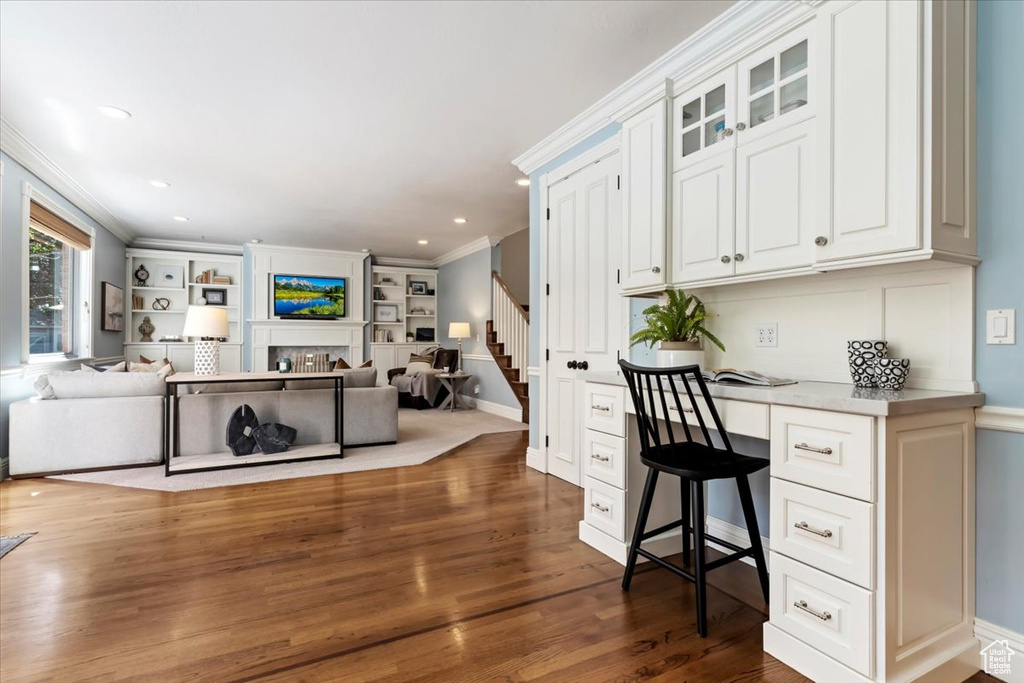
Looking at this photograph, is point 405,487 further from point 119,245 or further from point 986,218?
point 119,245

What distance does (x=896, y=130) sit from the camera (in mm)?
1687

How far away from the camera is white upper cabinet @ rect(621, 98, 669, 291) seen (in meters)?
2.66

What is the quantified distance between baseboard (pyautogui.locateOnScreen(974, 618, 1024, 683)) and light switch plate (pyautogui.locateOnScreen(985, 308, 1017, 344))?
3.05ft

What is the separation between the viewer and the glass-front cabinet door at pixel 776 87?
81.4 inches

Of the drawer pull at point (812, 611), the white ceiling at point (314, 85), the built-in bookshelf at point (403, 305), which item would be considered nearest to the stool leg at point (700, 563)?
the drawer pull at point (812, 611)

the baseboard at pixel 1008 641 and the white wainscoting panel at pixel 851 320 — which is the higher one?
the white wainscoting panel at pixel 851 320

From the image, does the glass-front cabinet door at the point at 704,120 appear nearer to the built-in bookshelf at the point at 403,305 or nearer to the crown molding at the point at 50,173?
the crown molding at the point at 50,173

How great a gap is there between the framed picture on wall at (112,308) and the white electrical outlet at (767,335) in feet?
24.2

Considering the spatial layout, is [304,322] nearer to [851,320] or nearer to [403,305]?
[403,305]

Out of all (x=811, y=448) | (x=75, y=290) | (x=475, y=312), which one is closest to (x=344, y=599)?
(x=811, y=448)

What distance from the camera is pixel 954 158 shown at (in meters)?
1.70

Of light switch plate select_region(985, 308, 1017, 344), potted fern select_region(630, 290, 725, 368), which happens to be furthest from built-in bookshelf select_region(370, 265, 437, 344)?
light switch plate select_region(985, 308, 1017, 344)

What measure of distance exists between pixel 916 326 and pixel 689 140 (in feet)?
4.33

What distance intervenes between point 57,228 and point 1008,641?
7.07 m
